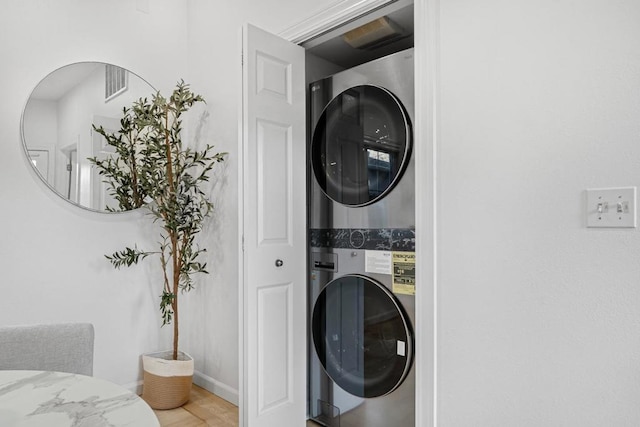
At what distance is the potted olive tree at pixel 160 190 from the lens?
245 centimetres

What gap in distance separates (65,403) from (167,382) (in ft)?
5.60

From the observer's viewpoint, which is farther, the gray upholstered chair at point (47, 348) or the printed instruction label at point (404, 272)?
the printed instruction label at point (404, 272)

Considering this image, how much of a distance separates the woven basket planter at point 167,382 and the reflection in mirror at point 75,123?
99cm

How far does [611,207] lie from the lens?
1.20 meters

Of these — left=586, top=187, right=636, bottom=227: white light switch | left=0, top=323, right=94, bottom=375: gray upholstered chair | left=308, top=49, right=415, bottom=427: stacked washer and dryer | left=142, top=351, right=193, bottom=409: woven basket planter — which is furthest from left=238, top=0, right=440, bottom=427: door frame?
left=142, top=351, right=193, bottom=409: woven basket planter

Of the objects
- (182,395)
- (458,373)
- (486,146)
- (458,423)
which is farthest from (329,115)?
(182,395)

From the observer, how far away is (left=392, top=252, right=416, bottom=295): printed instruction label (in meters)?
1.82

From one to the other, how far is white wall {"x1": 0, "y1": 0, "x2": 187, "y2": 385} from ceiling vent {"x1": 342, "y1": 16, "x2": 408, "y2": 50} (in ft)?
4.14

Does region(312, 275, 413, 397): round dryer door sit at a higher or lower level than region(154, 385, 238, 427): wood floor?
higher

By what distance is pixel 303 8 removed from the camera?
213 cm

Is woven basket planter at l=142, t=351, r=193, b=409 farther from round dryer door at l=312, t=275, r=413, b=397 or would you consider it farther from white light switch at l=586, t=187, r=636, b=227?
white light switch at l=586, t=187, r=636, b=227

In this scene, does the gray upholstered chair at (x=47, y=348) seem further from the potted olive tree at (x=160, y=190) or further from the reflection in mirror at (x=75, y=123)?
the reflection in mirror at (x=75, y=123)

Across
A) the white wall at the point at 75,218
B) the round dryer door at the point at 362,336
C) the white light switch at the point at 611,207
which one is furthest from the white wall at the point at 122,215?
the white light switch at the point at 611,207

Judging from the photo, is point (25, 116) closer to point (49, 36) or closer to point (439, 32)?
point (49, 36)
